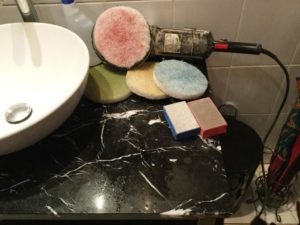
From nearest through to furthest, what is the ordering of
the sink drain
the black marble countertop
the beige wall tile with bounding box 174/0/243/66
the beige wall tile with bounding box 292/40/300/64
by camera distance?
1. the black marble countertop
2. the sink drain
3. the beige wall tile with bounding box 174/0/243/66
4. the beige wall tile with bounding box 292/40/300/64

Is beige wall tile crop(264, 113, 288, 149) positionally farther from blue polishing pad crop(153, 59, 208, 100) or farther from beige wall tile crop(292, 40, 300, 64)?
blue polishing pad crop(153, 59, 208, 100)

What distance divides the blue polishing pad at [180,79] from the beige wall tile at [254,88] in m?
0.28

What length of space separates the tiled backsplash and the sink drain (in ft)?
0.92

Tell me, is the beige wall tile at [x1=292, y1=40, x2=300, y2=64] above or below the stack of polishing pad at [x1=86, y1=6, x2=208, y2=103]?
below

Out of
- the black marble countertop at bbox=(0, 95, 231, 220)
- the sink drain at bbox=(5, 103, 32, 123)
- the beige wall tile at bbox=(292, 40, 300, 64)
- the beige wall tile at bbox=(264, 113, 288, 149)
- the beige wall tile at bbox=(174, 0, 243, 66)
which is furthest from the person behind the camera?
the beige wall tile at bbox=(264, 113, 288, 149)

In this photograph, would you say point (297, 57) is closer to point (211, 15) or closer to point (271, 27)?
point (271, 27)

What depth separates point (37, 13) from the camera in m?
0.79

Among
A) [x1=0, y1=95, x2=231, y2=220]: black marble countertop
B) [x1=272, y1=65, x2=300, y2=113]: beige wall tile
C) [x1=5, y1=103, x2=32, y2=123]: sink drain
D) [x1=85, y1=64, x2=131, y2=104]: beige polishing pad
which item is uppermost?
[x1=85, y1=64, x2=131, y2=104]: beige polishing pad

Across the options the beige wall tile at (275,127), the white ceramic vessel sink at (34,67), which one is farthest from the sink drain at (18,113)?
the beige wall tile at (275,127)

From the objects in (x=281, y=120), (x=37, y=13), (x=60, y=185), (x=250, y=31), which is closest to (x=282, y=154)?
(x=281, y=120)

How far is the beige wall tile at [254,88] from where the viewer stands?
96 cm

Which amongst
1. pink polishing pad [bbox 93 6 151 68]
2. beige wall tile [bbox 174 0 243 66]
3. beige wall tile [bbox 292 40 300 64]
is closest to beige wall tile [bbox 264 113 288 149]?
beige wall tile [bbox 292 40 300 64]

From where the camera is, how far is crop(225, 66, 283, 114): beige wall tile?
0.96m

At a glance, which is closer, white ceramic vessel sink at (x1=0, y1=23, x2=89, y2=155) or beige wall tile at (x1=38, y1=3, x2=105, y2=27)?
white ceramic vessel sink at (x1=0, y1=23, x2=89, y2=155)
